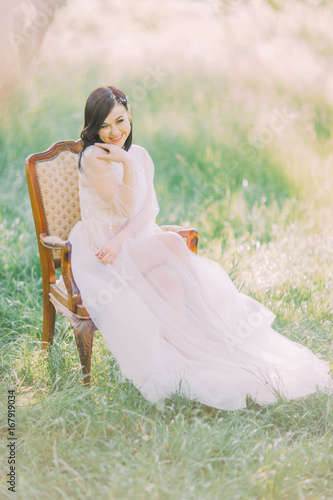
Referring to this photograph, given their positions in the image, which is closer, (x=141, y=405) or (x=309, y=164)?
(x=141, y=405)

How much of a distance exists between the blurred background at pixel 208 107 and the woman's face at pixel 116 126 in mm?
1416

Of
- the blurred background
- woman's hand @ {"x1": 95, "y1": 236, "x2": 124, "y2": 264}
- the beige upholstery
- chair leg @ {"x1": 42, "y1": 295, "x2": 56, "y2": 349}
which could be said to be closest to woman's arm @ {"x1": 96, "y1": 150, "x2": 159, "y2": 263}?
woman's hand @ {"x1": 95, "y1": 236, "x2": 124, "y2": 264}

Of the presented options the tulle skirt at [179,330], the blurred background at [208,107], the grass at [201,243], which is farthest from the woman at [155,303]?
the blurred background at [208,107]

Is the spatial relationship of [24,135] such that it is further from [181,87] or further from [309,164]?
[309,164]

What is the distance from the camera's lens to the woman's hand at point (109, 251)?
2.60 meters

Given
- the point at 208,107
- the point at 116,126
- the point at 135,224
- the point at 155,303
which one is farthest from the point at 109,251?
the point at 208,107

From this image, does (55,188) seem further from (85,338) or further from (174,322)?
(174,322)

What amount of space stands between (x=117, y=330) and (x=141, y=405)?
365mm

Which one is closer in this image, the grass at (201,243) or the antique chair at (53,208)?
the grass at (201,243)

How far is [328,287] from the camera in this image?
3.63 m

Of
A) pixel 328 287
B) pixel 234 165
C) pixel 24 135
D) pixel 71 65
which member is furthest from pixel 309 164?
pixel 71 65

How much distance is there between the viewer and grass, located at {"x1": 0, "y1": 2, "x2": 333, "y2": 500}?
82.6 inches

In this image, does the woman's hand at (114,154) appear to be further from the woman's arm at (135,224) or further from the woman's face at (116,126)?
the woman's arm at (135,224)

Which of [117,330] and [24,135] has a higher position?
[117,330]
